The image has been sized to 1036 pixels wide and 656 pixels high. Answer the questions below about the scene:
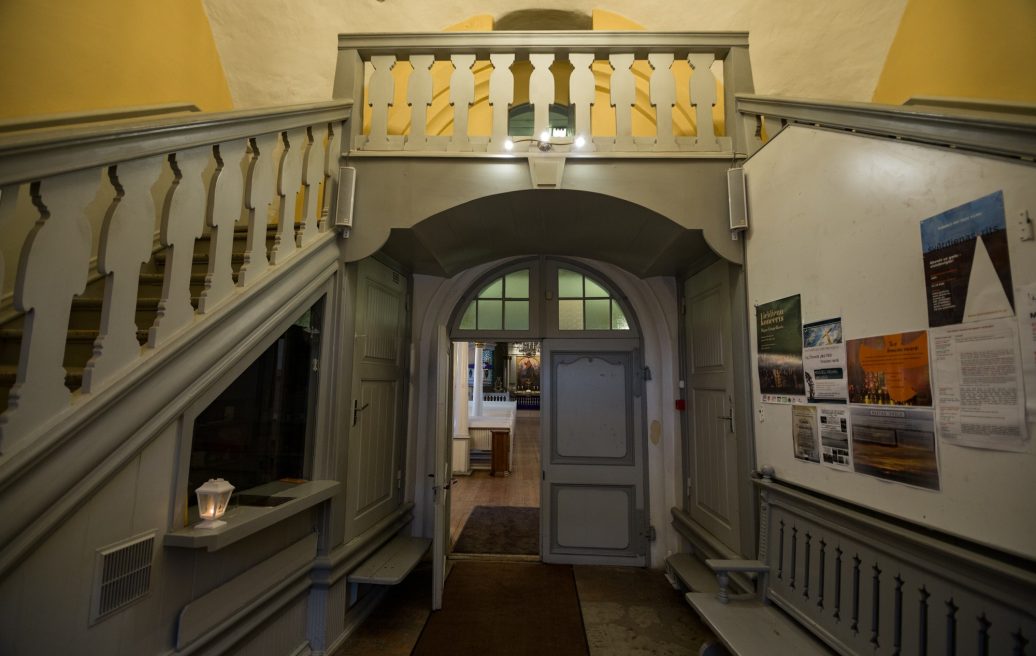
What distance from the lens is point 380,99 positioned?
110 inches

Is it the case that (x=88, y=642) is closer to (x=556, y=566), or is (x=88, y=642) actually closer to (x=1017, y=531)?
(x=1017, y=531)

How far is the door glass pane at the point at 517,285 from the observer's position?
437 cm

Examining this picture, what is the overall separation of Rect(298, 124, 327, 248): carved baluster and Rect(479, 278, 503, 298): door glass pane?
1.98 meters

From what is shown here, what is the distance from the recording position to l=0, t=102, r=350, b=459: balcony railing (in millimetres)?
1221

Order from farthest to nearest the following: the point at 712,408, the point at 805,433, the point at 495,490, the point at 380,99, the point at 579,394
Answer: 1. the point at 495,490
2. the point at 579,394
3. the point at 712,408
4. the point at 380,99
5. the point at 805,433

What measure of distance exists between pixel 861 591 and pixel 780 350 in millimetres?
1032

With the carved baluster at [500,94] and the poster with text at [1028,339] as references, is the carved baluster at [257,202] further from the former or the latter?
the poster with text at [1028,339]

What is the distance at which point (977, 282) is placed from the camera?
1298 mm

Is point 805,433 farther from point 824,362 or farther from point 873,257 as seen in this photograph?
point 873,257

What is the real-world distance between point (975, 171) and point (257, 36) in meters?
4.54

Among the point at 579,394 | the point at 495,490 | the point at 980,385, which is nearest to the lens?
the point at 980,385

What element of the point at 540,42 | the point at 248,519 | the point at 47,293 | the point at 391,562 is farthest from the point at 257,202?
the point at 391,562

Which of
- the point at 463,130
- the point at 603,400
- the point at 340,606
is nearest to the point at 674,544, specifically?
the point at 603,400

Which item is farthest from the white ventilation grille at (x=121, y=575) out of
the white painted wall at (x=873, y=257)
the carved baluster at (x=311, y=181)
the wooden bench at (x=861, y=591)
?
the white painted wall at (x=873, y=257)
